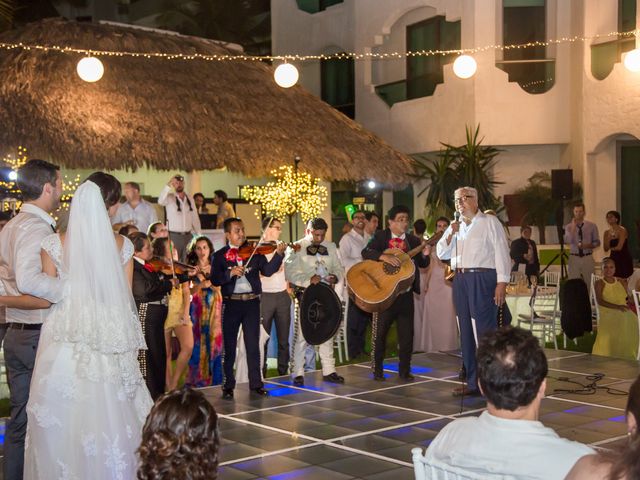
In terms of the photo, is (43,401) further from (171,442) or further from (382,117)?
(382,117)

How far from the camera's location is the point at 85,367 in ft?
18.4

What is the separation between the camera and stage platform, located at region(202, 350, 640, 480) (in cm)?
742

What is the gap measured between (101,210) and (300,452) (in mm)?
3012

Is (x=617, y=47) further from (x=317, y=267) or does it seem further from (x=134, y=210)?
(x=317, y=267)

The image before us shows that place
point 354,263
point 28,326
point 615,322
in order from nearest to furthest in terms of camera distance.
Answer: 1. point 28,326
2. point 615,322
3. point 354,263

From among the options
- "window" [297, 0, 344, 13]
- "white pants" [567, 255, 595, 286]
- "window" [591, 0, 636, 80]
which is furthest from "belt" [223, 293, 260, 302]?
Answer: "window" [297, 0, 344, 13]

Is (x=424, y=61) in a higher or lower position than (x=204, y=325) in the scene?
higher

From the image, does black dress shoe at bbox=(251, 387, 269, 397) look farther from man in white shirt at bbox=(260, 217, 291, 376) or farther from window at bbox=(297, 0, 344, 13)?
window at bbox=(297, 0, 344, 13)

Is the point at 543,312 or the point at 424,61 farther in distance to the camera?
the point at 424,61

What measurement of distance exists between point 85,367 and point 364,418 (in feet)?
12.8

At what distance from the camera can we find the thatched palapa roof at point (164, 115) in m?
17.2

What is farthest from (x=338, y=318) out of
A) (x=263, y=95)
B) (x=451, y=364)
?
(x=263, y=95)

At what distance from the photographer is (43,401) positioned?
5559 mm

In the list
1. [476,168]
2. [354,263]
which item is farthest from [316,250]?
[476,168]
